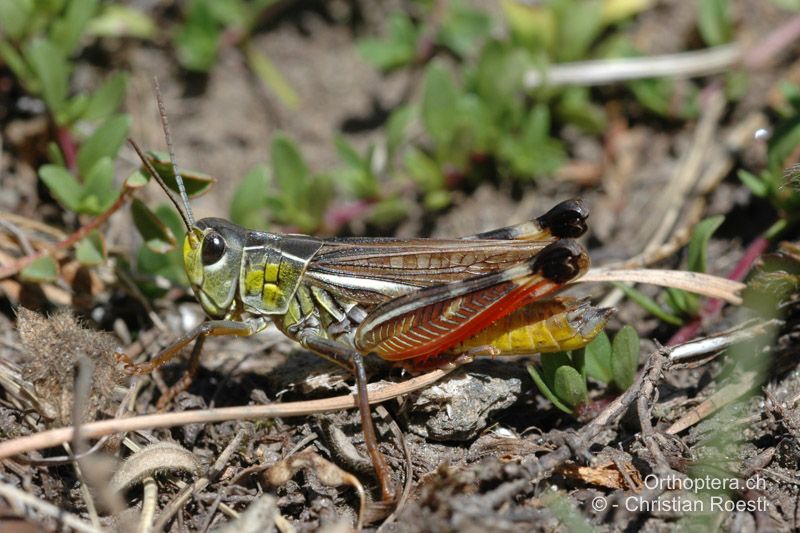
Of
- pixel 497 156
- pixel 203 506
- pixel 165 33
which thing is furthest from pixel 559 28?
pixel 203 506

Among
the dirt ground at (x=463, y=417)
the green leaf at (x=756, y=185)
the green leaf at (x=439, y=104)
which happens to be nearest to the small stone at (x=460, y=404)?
the dirt ground at (x=463, y=417)

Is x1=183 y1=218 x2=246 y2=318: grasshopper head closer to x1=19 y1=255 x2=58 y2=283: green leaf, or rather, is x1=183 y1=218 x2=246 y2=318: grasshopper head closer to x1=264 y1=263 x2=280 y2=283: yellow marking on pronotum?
x1=264 y1=263 x2=280 y2=283: yellow marking on pronotum

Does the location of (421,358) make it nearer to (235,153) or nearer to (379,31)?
(235,153)

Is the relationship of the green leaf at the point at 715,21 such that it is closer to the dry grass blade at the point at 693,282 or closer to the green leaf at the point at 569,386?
the dry grass blade at the point at 693,282

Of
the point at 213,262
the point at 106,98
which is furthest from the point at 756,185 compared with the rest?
the point at 106,98

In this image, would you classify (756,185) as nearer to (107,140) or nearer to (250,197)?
(250,197)

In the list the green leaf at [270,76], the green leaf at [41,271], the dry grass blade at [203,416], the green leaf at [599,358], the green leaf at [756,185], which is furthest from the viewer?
the green leaf at [270,76]
